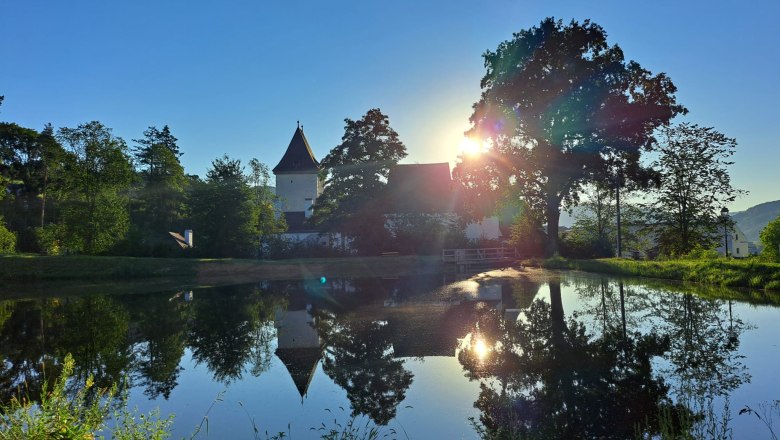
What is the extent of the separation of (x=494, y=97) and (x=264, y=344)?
28680 millimetres

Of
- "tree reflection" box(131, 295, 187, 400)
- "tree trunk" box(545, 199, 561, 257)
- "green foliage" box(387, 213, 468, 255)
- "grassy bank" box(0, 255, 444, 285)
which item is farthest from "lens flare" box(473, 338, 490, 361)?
"green foliage" box(387, 213, 468, 255)

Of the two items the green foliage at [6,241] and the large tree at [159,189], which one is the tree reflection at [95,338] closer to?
the green foliage at [6,241]

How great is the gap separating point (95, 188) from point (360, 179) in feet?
75.2

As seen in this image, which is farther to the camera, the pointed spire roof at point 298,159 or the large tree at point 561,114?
the pointed spire roof at point 298,159

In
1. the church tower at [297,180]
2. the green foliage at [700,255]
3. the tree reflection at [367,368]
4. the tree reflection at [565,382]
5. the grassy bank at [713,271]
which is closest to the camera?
the tree reflection at [565,382]

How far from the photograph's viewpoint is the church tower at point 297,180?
5644cm

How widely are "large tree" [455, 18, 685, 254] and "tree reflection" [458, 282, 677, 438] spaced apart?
2273 centimetres

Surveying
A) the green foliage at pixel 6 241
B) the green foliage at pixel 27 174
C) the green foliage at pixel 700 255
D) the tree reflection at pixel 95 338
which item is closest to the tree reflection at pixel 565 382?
the tree reflection at pixel 95 338

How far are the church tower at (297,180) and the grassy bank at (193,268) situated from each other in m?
20.8

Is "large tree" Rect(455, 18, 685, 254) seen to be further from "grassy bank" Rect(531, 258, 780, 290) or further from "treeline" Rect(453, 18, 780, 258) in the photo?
"grassy bank" Rect(531, 258, 780, 290)

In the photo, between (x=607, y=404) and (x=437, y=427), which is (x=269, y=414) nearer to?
(x=437, y=427)

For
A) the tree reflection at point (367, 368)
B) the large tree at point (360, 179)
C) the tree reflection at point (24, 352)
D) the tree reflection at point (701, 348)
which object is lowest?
the tree reflection at point (24, 352)

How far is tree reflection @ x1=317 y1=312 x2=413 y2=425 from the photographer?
6.96 m

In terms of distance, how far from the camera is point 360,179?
41125 mm
